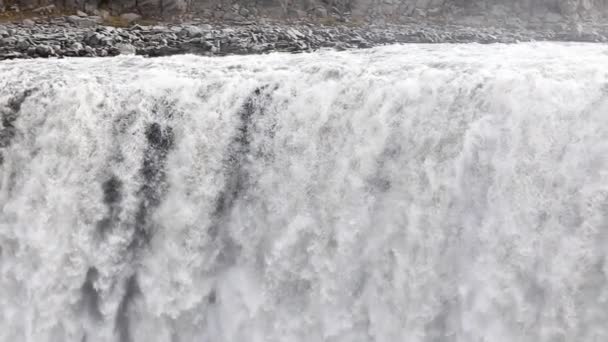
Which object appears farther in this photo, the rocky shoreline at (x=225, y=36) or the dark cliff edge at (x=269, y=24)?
the dark cliff edge at (x=269, y=24)

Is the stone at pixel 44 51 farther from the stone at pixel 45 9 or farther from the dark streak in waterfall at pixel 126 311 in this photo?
the dark streak in waterfall at pixel 126 311

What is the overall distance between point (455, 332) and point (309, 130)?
9.30 ft

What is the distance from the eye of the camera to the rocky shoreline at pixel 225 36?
1204cm

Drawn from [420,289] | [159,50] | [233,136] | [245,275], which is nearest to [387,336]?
[420,289]

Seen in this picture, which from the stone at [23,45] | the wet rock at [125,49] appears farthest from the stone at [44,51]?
the wet rock at [125,49]

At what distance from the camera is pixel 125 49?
12.3 m

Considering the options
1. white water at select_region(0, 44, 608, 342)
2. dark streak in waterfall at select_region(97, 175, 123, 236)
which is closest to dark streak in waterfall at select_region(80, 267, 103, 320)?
white water at select_region(0, 44, 608, 342)

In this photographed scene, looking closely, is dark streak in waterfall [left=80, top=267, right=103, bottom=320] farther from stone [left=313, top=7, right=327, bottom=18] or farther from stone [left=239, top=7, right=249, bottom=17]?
stone [left=313, top=7, right=327, bottom=18]

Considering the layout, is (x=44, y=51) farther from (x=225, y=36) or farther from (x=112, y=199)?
(x=112, y=199)

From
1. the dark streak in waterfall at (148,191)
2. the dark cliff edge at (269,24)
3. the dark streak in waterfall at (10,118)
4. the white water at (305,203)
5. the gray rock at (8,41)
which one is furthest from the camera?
the dark cliff edge at (269,24)

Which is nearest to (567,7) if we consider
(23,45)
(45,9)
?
(45,9)

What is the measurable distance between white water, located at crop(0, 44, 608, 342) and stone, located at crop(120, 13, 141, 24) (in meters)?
6.04

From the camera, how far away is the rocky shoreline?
12.0 metres

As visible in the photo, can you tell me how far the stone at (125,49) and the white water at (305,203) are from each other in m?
3.83
